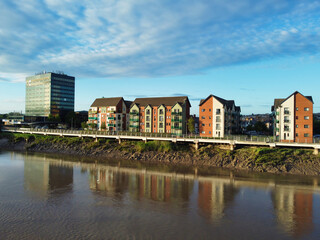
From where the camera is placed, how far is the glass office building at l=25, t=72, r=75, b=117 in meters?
150

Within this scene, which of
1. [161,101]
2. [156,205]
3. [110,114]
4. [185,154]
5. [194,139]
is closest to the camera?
[156,205]

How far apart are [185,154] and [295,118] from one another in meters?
26.5

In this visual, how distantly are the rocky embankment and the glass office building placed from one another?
7032 cm

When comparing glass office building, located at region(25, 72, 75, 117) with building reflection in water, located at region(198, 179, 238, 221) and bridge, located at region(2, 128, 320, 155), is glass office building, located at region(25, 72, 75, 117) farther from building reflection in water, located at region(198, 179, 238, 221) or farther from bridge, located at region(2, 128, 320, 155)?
building reflection in water, located at region(198, 179, 238, 221)

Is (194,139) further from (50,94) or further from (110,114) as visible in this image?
(50,94)

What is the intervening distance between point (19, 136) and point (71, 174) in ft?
170

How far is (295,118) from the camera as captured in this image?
58719 mm

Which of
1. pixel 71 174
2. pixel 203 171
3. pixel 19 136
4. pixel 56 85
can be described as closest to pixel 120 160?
pixel 71 174

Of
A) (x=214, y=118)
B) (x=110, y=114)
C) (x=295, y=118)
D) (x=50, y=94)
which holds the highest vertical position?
(x=50, y=94)

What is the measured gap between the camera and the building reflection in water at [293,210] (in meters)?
24.3

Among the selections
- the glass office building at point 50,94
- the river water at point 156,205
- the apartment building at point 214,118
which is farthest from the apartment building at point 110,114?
the glass office building at point 50,94

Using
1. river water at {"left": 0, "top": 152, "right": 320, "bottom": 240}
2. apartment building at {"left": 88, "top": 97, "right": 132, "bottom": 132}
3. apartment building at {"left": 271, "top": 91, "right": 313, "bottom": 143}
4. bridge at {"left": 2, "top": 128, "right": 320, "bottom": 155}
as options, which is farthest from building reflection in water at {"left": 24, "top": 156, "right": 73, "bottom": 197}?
apartment building at {"left": 271, "top": 91, "right": 313, "bottom": 143}

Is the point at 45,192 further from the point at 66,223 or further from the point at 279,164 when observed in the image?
the point at 279,164

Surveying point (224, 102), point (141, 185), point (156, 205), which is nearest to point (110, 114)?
point (224, 102)
